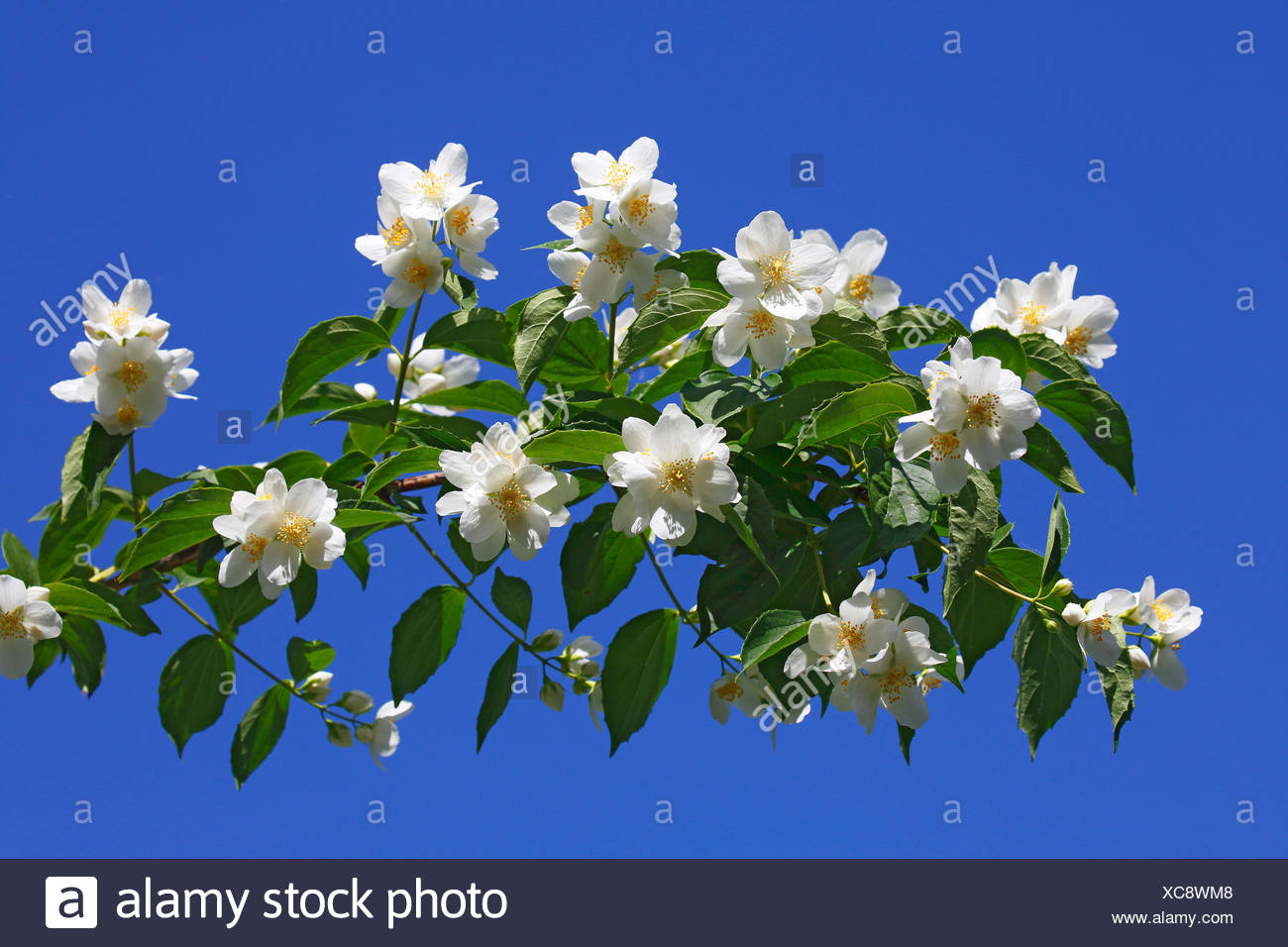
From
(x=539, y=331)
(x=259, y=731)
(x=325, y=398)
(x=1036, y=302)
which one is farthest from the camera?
(x=259, y=731)

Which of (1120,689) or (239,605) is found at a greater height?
(239,605)

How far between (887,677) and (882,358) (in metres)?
0.46

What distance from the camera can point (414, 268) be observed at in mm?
1604

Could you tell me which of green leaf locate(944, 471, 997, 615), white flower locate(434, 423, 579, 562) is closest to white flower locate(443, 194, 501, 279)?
white flower locate(434, 423, 579, 562)

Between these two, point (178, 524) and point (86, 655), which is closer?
point (178, 524)

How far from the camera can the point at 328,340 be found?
1677 millimetres

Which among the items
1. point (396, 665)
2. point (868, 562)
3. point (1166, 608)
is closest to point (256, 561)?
point (396, 665)

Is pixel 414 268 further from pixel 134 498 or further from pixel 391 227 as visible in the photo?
pixel 134 498

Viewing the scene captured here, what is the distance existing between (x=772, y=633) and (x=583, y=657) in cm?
65

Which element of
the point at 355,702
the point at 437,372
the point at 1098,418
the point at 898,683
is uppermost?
the point at 437,372

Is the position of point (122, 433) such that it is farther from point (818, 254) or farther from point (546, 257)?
point (818, 254)

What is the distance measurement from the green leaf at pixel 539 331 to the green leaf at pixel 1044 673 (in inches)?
32.4

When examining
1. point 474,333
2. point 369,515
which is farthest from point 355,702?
point 474,333

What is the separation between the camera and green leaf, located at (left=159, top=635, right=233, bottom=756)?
73.9 inches
